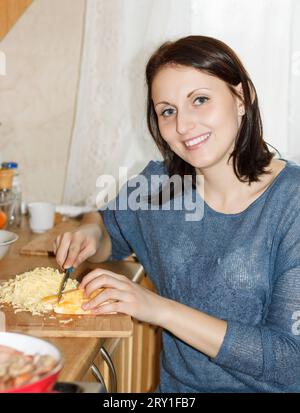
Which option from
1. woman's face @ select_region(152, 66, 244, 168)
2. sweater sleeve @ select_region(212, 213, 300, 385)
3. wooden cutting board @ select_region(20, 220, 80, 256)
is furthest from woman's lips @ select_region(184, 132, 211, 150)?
wooden cutting board @ select_region(20, 220, 80, 256)

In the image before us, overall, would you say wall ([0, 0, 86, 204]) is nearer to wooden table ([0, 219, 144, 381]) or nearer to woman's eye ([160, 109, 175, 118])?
wooden table ([0, 219, 144, 381])

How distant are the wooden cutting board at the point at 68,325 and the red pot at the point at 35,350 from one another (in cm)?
20

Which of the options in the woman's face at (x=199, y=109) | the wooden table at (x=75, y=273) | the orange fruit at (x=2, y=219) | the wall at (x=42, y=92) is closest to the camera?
the wooden table at (x=75, y=273)

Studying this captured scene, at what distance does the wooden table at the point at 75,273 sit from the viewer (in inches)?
37.4

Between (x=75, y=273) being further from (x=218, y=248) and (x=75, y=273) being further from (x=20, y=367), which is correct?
(x=20, y=367)

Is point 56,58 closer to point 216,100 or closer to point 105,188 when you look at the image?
point 105,188

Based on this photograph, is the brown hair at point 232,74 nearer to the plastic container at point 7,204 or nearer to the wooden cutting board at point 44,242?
the wooden cutting board at point 44,242

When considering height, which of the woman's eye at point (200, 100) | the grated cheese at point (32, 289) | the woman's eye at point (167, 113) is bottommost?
the grated cheese at point (32, 289)

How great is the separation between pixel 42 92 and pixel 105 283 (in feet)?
3.88

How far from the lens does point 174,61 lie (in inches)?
48.6

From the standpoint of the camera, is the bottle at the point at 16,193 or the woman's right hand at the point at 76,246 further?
the bottle at the point at 16,193

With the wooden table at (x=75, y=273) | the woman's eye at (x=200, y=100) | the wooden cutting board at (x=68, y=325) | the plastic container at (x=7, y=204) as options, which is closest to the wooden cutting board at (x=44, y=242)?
the wooden table at (x=75, y=273)
